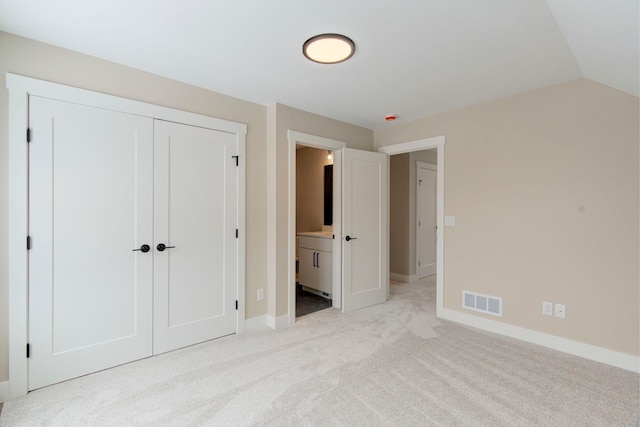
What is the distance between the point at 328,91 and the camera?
295 centimetres

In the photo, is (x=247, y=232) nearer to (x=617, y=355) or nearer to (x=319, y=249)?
(x=319, y=249)

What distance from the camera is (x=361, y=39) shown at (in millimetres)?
2045

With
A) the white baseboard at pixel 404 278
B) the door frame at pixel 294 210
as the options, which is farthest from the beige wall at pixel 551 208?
the white baseboard at pixel 404 278

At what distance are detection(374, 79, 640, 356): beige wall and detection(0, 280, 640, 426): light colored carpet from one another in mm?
456

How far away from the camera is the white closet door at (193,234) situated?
265 cm

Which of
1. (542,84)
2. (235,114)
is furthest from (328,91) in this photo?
(542,84)

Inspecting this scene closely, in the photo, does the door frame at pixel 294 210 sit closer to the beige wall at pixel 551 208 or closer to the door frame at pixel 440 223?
the door frame at pixel 440 223

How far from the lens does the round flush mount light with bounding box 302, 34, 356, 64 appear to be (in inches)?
79.6

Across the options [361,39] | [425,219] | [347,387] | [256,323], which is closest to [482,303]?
[347,387]

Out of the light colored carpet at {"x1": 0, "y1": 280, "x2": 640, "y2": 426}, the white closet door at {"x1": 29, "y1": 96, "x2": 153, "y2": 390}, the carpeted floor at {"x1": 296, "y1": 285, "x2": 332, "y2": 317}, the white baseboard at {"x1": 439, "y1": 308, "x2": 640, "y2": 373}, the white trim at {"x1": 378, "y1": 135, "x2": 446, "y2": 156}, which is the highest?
the white trim at {"x1": 378, "y1": 135, "x2": 446, "y2": 156}

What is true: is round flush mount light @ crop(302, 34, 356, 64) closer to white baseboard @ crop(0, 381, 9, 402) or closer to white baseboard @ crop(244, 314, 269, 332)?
white baseboard @ crop(244, 314, 269, 332)

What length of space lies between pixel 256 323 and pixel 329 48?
2.66 meters

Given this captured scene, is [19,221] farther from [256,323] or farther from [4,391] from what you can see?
[256,323]

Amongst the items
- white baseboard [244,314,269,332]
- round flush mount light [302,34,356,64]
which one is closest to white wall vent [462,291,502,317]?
white baseboard [244,314,269,332]
